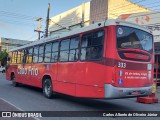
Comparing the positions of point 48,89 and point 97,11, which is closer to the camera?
point 48,89

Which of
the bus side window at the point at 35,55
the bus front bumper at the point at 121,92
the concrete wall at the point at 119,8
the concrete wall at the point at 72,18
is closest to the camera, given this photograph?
the bus front bumper at the point at 121,92

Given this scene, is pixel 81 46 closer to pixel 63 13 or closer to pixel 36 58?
pixel 36 58

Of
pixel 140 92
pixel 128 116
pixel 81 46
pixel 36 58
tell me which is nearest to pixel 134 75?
pixel 140 92

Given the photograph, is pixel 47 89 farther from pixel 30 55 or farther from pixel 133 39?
pixel 133 39

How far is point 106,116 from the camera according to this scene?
8430 mm

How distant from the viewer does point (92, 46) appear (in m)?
9.11

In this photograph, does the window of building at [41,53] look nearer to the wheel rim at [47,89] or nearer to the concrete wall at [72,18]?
the wheel rim at [47,89]

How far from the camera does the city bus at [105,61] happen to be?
27.6 ft

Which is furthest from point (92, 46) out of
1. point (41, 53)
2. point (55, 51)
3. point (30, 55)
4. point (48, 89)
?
point (30, 55)

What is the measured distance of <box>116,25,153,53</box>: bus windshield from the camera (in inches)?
343

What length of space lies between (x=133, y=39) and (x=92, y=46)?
57.4 inches

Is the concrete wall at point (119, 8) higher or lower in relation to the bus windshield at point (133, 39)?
higher

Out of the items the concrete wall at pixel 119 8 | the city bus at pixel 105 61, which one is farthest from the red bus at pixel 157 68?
the concrete wall at pixel 119 8

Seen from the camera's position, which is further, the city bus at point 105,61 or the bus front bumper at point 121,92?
the city bus at point 105,61
